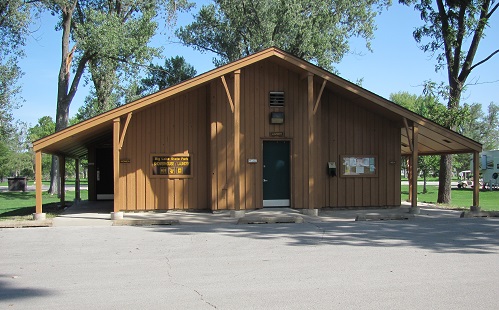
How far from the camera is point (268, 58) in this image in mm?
13906

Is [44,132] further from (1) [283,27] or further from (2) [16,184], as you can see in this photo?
(1) [283,27]

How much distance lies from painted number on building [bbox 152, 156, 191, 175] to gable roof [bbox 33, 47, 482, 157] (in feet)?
5.94

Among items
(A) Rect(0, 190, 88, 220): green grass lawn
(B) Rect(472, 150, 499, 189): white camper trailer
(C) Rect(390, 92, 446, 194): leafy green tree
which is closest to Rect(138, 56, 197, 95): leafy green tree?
(A) Rect(0, 190, 88, 220): green grass lawn

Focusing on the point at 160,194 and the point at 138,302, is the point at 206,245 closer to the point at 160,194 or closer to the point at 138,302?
the point at 138,302

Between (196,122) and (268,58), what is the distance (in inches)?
117

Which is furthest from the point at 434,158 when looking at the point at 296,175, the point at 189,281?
the point at 189,281

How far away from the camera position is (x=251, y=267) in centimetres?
705

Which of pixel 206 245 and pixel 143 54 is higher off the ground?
pixel 143 54

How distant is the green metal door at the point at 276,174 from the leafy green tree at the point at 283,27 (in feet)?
53.4

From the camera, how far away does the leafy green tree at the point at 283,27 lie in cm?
2936

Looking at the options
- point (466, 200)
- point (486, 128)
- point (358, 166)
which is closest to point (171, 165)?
point (358, 166)

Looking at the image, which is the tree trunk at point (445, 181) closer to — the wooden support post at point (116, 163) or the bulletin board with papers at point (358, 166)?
the bulletin board with papers at point (358, 166)

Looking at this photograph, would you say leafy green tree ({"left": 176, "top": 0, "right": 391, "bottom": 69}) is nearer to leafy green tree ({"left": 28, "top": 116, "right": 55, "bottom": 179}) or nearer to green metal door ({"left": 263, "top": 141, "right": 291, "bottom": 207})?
green metal door ({"left": 263, "top": 141, "right": 291, "bottom": 207})

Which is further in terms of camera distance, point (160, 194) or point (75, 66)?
point (75, 66)
